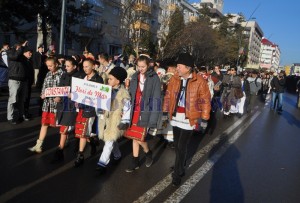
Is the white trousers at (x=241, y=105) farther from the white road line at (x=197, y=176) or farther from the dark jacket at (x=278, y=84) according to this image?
the white road line at (x=197, y=176)

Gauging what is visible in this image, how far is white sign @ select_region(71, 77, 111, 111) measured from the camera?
518 cm

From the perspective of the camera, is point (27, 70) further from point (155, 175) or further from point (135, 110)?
point (155, 175)

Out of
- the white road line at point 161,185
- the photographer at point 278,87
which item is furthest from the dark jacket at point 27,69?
the photographer at point 278,87

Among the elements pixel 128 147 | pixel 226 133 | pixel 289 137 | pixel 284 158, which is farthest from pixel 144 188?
pixel 289 137

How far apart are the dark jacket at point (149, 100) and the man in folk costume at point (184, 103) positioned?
187 millimetres

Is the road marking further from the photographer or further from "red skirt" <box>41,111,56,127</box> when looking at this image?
the photographer

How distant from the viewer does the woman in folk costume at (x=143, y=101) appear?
5395 mm

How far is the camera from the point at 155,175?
5.52m

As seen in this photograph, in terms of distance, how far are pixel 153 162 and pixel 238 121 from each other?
6.62m

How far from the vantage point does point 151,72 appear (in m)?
5.49

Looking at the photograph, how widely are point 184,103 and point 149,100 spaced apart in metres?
0.59

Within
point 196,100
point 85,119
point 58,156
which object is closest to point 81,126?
point 85,119

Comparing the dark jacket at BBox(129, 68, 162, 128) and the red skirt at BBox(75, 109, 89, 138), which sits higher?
the dark jacket at BBox(129, 68, 162, 128)

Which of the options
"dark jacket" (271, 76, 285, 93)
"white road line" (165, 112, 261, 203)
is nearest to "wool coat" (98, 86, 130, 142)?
"white road line" (165, 112, 261, 203)
